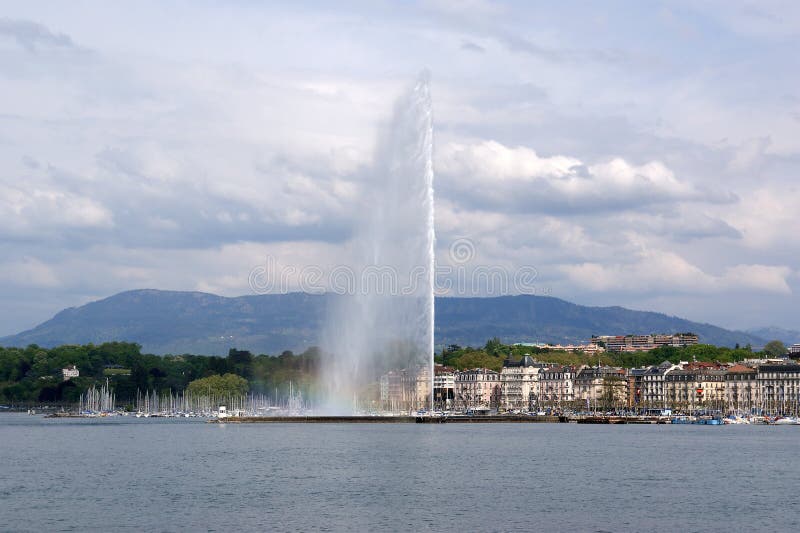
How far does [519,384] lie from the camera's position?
18000cm

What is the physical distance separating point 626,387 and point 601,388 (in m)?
3.61

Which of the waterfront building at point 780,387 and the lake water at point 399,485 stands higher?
the waterfront building at point 780,387

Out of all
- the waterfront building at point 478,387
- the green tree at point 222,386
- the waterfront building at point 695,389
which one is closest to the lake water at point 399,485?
the waterfront building at point 695,389

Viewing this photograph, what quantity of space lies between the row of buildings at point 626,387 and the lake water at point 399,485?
75.3 m

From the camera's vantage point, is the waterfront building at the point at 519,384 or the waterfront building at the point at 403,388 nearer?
the waterfront building at the point at 403,388

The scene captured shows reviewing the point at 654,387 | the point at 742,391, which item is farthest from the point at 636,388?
the point at 742,391

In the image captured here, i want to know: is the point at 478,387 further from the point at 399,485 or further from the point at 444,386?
the point at 399,485

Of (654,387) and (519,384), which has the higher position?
(519,384)

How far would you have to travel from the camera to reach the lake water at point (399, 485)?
37.4m

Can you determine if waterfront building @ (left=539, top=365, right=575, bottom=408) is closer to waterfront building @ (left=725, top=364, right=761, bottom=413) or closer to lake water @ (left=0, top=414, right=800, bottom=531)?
waterfront building @ (left=725, top=364, right=761, bottom=413)

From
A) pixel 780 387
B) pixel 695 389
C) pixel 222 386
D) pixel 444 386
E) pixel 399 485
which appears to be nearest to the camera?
pixel 399 485

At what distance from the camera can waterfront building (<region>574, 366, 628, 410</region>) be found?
15900cm

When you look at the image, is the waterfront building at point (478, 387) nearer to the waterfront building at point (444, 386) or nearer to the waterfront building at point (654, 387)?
the waterfront building at point (444, 386)

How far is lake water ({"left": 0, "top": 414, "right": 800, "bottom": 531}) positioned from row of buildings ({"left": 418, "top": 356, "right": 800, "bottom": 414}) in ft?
247
